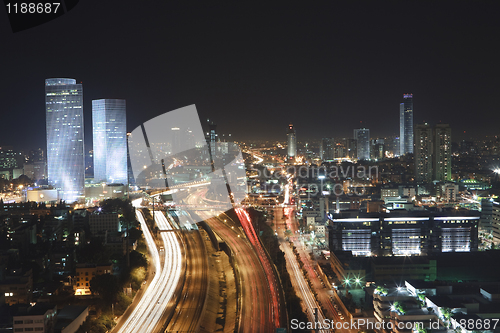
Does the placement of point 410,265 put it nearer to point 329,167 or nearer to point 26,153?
point 329,167

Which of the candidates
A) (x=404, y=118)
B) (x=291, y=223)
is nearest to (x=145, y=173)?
(x=291, y=223)

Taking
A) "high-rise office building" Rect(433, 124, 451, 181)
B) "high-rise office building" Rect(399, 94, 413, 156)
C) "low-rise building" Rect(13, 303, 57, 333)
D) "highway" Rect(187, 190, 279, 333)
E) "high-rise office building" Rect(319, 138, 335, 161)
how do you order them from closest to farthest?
"low-rise building" Rect(13, 303, 57, 333), "highway" Rect(187, 190, 279, 333), "high-rise office building" Rect(433, 124, 451, 181), "high-rise office building" Rect(319, 138, 335, 161), "high-rise office building" Rect(399, 94, 413, 156)

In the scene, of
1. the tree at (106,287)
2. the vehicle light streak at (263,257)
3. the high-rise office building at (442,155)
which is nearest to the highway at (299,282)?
the vehicle light streak at (263,257)

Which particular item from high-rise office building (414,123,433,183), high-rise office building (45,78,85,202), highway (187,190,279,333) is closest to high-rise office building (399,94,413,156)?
high-rise office building (414,123,433,183)

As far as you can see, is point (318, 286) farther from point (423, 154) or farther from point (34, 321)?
point (423, 154)

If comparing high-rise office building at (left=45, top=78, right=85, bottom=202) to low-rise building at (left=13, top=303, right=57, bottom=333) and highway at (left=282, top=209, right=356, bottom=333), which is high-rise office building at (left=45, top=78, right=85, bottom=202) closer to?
highway at (left=282, top=209, right=356, bottom=333)

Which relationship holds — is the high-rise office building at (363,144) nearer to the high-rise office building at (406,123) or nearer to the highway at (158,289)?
the high-rise office building at (406,123)

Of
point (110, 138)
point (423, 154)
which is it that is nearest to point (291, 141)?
point (423, 154)
